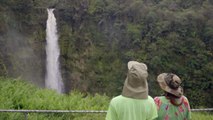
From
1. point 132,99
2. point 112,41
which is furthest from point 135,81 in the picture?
point 112,41

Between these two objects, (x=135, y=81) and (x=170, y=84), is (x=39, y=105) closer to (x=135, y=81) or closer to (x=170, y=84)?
(x=170, y=84)

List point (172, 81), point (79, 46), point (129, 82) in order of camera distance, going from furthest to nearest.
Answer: point (79, 46)
point (172, 81)
point (129, 82)

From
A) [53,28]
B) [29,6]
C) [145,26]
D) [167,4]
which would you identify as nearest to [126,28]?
[145,26]

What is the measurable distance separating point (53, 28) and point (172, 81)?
1120 inches

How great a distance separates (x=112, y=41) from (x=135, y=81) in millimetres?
29261

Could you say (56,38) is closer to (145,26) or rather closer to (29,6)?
(29,6)

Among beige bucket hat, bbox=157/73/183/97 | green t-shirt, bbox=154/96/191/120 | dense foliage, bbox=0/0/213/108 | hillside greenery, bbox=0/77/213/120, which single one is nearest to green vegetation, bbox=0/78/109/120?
hillside greenery, bbox=0/77/213/120

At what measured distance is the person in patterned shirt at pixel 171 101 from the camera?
141 inches

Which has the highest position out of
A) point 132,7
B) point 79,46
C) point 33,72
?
point 132,7

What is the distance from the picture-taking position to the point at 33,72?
30359 millimetres

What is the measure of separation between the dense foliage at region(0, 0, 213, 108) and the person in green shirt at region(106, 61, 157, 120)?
2507 cm

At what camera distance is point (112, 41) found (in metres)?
32.4

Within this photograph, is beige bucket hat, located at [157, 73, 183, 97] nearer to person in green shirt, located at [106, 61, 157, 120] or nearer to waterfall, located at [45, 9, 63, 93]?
person in green shirt, located at [106, 61, 157, 120]

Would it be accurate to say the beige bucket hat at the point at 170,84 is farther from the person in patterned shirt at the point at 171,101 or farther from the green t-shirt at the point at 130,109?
the green t-shirt at the point at 130,109
